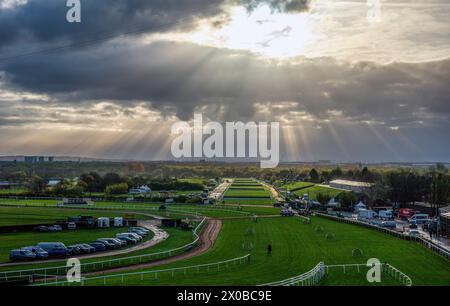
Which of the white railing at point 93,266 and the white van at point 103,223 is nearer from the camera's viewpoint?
the white railing at point 93,266

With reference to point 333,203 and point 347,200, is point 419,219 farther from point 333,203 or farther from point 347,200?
point 333,203

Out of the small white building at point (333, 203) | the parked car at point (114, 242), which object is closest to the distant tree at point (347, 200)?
the small white building at point (333, 203)

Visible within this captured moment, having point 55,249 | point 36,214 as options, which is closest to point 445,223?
point 55,249

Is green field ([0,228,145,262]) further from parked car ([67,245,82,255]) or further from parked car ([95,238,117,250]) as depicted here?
parked car ([67,245,82,255])

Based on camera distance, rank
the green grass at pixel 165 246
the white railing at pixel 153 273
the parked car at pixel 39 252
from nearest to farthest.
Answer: the white railing at pixel 153 273 → the green grass at pixel 165 246 → the parked car at pixel 39 252

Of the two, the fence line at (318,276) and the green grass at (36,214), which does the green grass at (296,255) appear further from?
the green grass at (36,214)

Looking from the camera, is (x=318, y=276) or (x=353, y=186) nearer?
(x=318, y=276)
